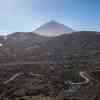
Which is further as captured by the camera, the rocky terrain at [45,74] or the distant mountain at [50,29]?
the distant mountain at [50,29]

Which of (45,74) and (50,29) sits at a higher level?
(50,29)

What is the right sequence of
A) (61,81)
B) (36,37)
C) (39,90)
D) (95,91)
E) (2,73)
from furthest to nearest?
(36,37) → (2,73) → (61,81) → (39,90) → (95,91)

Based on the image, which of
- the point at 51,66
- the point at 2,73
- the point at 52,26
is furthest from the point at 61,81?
the point at 52,26

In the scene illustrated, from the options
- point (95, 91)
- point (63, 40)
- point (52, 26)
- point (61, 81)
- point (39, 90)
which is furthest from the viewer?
point (52, 26)

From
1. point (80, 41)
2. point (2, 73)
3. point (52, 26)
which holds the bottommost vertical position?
point (2, 73)

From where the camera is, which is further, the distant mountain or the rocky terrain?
the distant mountain

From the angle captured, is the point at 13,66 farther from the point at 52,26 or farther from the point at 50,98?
the point at 52,26

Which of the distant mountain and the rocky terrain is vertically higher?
the distant mountain

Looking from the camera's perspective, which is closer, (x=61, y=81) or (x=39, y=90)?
(x=39, y=90)

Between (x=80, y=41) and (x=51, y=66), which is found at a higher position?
(x=80, y=41)

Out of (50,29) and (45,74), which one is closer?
(45,74)

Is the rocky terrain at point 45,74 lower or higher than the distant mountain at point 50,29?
lower
